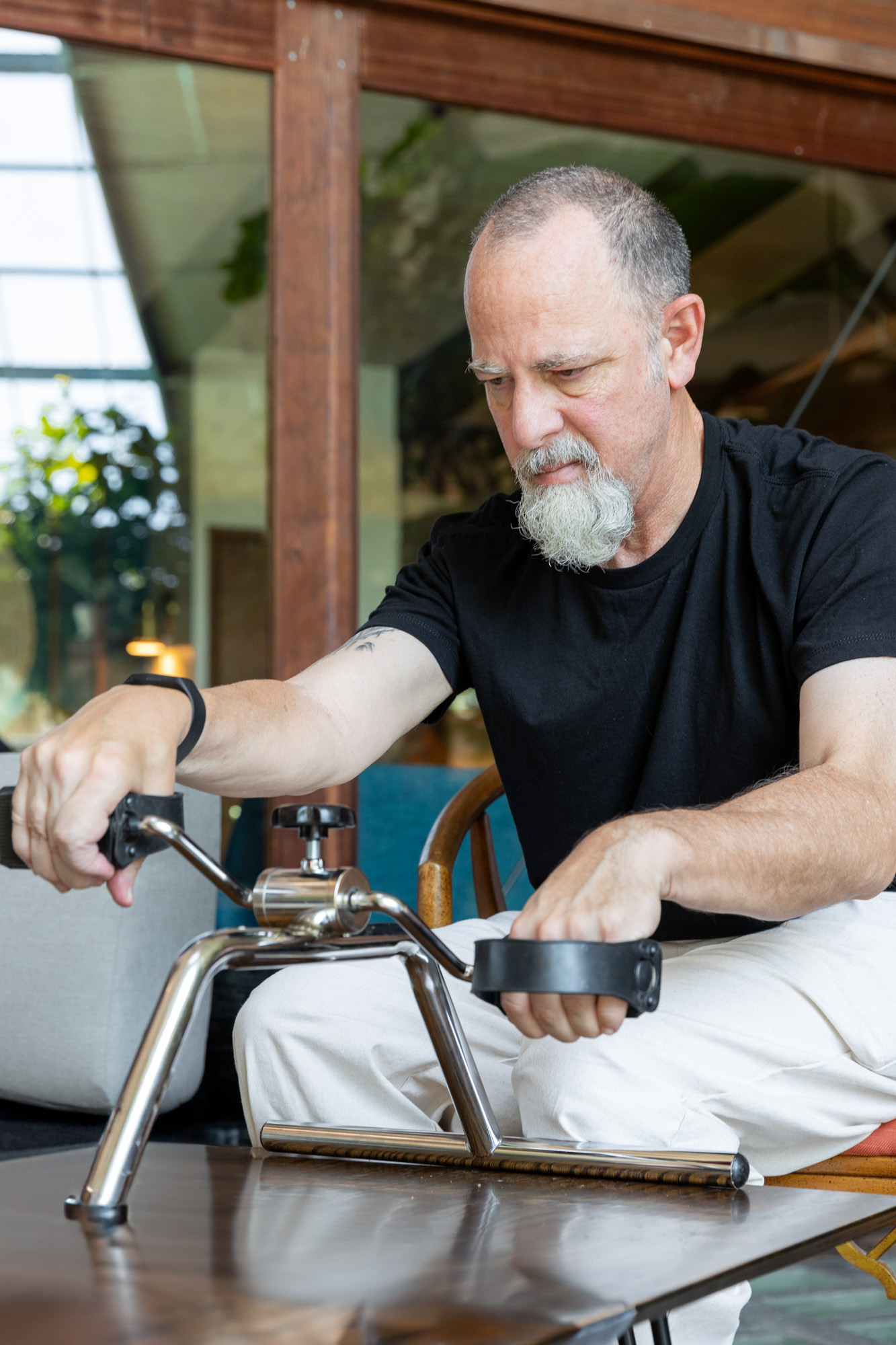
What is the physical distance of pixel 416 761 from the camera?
3318 mm

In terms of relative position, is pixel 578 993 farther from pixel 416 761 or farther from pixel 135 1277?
pixel 416 761

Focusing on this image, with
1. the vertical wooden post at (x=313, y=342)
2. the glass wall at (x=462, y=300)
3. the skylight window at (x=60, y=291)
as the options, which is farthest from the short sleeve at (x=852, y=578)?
the skylight window at (x=60, y=291)

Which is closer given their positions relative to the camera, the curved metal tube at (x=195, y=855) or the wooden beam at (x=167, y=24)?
the curved metal tube at (x=195, y=855)

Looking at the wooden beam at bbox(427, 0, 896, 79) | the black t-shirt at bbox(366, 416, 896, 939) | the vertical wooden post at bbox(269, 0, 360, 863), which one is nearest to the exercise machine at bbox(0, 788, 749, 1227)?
the black t-shirt at bbox(366, 416, 896, 939)

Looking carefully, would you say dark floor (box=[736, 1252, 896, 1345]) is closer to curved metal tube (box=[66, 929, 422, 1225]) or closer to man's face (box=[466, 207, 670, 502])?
man's face (box=[466, 207, 670, 502])

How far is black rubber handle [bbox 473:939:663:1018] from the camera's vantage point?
73cm

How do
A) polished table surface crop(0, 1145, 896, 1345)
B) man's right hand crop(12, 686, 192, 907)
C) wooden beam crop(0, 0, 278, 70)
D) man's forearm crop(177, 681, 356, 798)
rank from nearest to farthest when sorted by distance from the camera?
polished table surface crop(0, 1145, 896, 1345)
man's right hand crop(12, 686, 192, 907)
man's forearm crop(177, 681, 356, 798)
wooden beam crop(0, 0, 278, 70)

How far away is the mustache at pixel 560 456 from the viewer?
1315 millimetres

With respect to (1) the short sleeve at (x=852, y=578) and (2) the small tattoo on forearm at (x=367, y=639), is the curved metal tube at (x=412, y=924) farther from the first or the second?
(2) the small tattoo on forearm at (x=367, y=639)

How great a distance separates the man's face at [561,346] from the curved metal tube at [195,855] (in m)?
0.62

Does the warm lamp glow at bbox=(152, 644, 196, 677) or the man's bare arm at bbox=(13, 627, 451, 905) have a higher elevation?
the warm lamp glow at bbox=(152, 644, 196, 677)

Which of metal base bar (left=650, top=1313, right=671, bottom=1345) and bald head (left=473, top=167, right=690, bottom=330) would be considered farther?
bald head (left=473, top=167, right=690, bottom=330)

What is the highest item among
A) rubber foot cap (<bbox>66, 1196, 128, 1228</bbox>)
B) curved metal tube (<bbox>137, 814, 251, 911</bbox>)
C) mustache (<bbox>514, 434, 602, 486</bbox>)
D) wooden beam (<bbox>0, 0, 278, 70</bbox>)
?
wooden beam (<bbox>0, 0, 278, 70</bbox>)

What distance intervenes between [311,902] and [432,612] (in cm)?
79
